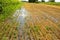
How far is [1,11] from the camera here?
11.6 m

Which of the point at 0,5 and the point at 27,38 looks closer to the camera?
the point at 27,38

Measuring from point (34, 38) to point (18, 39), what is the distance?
1.58 ft

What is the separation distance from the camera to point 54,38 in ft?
17.9

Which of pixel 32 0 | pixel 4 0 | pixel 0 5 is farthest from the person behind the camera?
pixel 32 0

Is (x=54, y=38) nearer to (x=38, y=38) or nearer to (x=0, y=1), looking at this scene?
(x=38, y=38)

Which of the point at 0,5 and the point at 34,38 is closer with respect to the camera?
the point at 34,38

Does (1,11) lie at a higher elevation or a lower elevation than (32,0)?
higher

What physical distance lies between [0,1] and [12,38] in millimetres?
6534

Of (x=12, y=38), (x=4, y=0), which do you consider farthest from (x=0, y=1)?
(x=12, y=38)

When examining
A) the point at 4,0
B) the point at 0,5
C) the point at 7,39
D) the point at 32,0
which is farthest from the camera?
the point at 32,0

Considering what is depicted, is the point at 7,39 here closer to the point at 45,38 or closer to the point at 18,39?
the point at 18,39

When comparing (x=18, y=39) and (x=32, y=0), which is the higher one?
(x=18, y=39)

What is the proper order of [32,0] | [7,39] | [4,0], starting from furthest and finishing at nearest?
[32,0], [4,0], [7,39]

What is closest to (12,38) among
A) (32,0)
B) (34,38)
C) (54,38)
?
(34,38)
